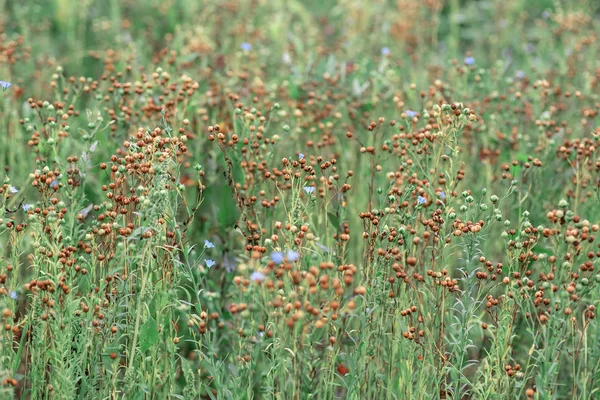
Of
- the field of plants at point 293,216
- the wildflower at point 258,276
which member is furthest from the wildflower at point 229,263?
the wildflower at point 258,276

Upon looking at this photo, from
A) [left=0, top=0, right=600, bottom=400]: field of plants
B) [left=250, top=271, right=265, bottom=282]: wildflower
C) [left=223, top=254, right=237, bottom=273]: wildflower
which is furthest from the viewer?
[left=223, top=254, right=237, bottom=273]: wildflower

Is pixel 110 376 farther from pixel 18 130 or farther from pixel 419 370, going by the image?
pixel 18 130

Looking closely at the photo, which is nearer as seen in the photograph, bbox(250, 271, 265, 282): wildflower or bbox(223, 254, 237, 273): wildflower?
bbox(250, 271, 265, 282): wildflower

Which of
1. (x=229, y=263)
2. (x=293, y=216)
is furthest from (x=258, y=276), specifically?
(x=229, y=263)

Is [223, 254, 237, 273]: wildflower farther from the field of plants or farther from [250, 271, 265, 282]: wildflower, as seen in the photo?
[250, 271, 265, 282]: wildflower

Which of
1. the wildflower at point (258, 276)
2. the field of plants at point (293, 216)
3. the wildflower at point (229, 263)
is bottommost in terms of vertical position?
the wildflower at point (229, 263)

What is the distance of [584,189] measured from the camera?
420 centimetres

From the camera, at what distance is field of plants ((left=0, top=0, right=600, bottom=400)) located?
8.61 ft

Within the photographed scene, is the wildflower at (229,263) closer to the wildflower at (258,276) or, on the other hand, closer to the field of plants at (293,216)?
the field of plants at (293,216)

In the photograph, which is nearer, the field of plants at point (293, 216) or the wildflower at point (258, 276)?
the wildflower at point (258, 276)

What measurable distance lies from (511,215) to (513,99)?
103 cm

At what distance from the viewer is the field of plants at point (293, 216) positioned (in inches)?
103

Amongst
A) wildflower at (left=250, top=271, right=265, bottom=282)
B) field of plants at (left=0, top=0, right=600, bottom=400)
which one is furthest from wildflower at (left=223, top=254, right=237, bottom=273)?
wildflower at (left=250, top=271, right=265, bottom=282)

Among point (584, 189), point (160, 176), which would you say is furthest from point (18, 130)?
point (584, 189)
